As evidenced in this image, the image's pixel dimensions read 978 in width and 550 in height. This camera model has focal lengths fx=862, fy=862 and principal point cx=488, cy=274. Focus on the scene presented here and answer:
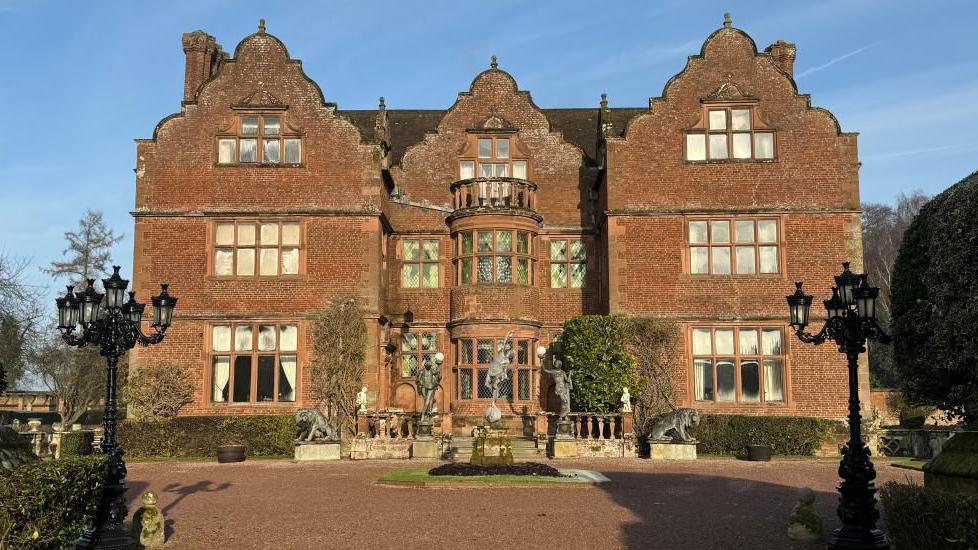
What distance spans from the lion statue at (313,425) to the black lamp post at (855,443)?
14.1m

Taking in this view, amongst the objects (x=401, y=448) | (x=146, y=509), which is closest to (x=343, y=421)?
(x=401, y=448)

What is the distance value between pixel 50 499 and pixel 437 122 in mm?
22900

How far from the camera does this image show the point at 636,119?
1008 inches

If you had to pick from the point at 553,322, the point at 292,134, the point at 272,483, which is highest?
the point at 292,134

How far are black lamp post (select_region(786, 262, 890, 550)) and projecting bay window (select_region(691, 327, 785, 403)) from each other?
13.0 metres

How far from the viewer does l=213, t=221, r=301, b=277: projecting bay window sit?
988 inches

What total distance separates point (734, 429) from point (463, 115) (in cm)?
1294

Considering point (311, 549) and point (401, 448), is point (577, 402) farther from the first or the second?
point (311, 549)

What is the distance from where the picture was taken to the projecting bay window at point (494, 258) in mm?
25906

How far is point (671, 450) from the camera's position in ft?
72.0

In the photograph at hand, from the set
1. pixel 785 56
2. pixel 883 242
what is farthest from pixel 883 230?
pixel 785 56

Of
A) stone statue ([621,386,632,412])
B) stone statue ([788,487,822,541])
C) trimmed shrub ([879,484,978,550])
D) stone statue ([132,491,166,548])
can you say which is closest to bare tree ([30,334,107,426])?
stone statue ([621,386,632,412])

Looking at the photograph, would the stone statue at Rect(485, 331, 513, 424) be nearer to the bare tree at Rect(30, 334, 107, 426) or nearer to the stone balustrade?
the stone balustrade

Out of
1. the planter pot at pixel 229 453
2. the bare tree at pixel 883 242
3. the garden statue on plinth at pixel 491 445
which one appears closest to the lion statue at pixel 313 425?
the planter pot at pixel 229 453
